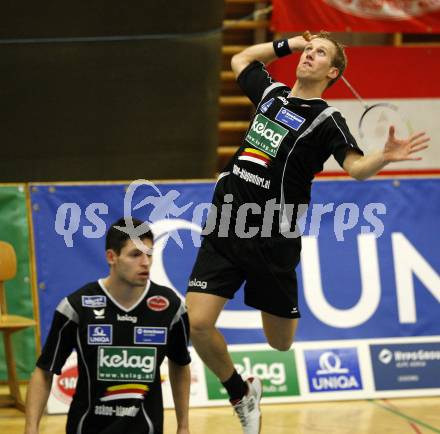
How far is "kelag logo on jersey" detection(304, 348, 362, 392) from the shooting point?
7922 mm

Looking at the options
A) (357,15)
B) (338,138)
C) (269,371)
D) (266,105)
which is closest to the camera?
(338,138)

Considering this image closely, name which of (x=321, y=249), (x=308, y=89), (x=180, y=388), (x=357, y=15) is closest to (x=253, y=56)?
(x=308, y=89)

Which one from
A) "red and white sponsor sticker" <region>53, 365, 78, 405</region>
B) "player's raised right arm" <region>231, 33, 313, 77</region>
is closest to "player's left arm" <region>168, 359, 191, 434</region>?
"player's raised right arm" <region>231, 33, 313, 77</region>

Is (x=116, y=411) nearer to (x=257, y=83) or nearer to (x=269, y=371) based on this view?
(x=257, y=83)

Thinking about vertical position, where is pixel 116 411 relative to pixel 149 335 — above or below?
below

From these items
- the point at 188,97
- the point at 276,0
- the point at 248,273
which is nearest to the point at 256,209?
the point at 248,273

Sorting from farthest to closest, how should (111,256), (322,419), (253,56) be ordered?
(322,419), (253,56), (111,256)

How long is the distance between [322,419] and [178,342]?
3.00m

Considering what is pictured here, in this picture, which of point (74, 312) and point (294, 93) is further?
point (294, 93)

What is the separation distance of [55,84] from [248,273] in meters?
3.95

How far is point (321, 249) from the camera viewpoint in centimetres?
823

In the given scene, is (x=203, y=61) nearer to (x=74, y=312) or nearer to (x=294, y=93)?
(x=294, y=93)

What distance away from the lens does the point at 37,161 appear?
31.3 ft

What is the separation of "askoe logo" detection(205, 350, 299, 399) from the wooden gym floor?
13 cm
